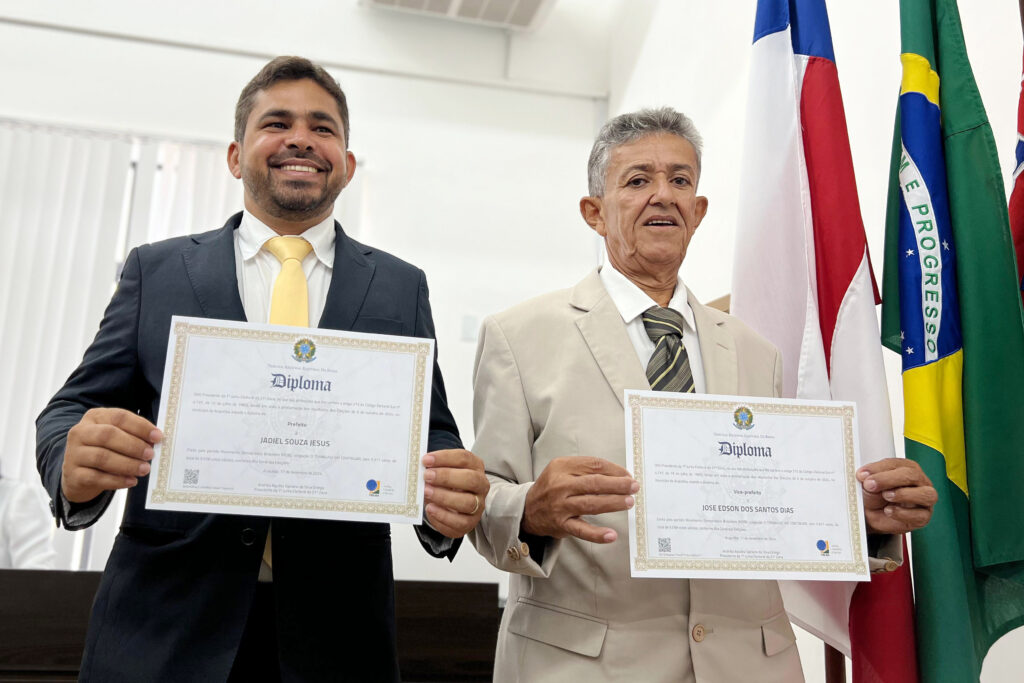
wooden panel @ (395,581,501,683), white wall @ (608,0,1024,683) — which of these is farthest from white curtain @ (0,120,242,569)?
white wall @ (608,0,1024,683)

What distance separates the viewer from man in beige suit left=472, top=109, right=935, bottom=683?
141 cm

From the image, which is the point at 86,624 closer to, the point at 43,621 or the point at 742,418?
the point at 43,621

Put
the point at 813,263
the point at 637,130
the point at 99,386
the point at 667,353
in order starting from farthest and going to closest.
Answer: the point at 813,263
the point at 637,130
the point at 667,353
the point at 99,386

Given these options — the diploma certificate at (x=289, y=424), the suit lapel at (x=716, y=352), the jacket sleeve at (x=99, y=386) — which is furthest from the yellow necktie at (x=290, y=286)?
the suit lapel at (x=716, y=352)

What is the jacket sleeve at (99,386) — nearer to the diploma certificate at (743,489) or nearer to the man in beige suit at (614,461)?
the man in beige suit at (614,461)

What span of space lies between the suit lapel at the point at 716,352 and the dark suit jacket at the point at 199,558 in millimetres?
496

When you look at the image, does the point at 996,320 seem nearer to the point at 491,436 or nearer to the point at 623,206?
the point at 623,206

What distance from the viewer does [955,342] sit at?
1.75m

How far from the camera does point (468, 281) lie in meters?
5.11

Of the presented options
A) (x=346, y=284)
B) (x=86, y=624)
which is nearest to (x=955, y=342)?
(x=346, y=284)

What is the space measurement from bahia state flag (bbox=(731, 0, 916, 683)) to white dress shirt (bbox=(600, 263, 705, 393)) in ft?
→ 1.18

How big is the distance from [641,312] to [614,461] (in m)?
0.32

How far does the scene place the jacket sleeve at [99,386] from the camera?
1.30 meters

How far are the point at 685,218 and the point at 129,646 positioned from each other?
126 cm
